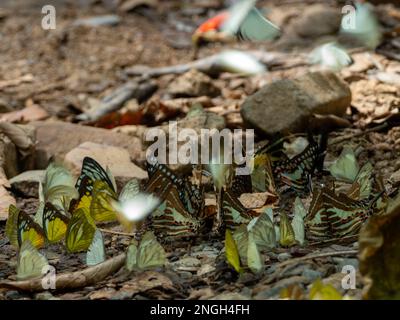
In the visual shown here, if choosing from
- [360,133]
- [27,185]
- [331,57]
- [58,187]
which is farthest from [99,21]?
[58,187]

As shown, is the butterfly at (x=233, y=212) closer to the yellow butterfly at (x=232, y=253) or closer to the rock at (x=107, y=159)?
the yellow butterfly at (x=232, y=253)

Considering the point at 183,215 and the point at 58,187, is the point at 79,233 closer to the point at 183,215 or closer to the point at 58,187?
the point at 183,215

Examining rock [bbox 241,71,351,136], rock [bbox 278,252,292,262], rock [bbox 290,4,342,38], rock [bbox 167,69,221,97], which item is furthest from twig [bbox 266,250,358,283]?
rock [bbox 290,4,342,38]

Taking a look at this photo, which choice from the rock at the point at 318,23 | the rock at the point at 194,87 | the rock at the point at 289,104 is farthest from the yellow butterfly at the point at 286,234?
the rock at the point at 318,23

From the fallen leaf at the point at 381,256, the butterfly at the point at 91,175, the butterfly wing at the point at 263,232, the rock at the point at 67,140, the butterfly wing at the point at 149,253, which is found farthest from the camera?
the rock at the point at 67,140

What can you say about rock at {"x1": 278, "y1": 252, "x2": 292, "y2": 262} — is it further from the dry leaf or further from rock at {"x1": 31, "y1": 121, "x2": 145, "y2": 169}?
the dry leaf

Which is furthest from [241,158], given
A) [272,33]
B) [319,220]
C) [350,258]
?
[272,33]
